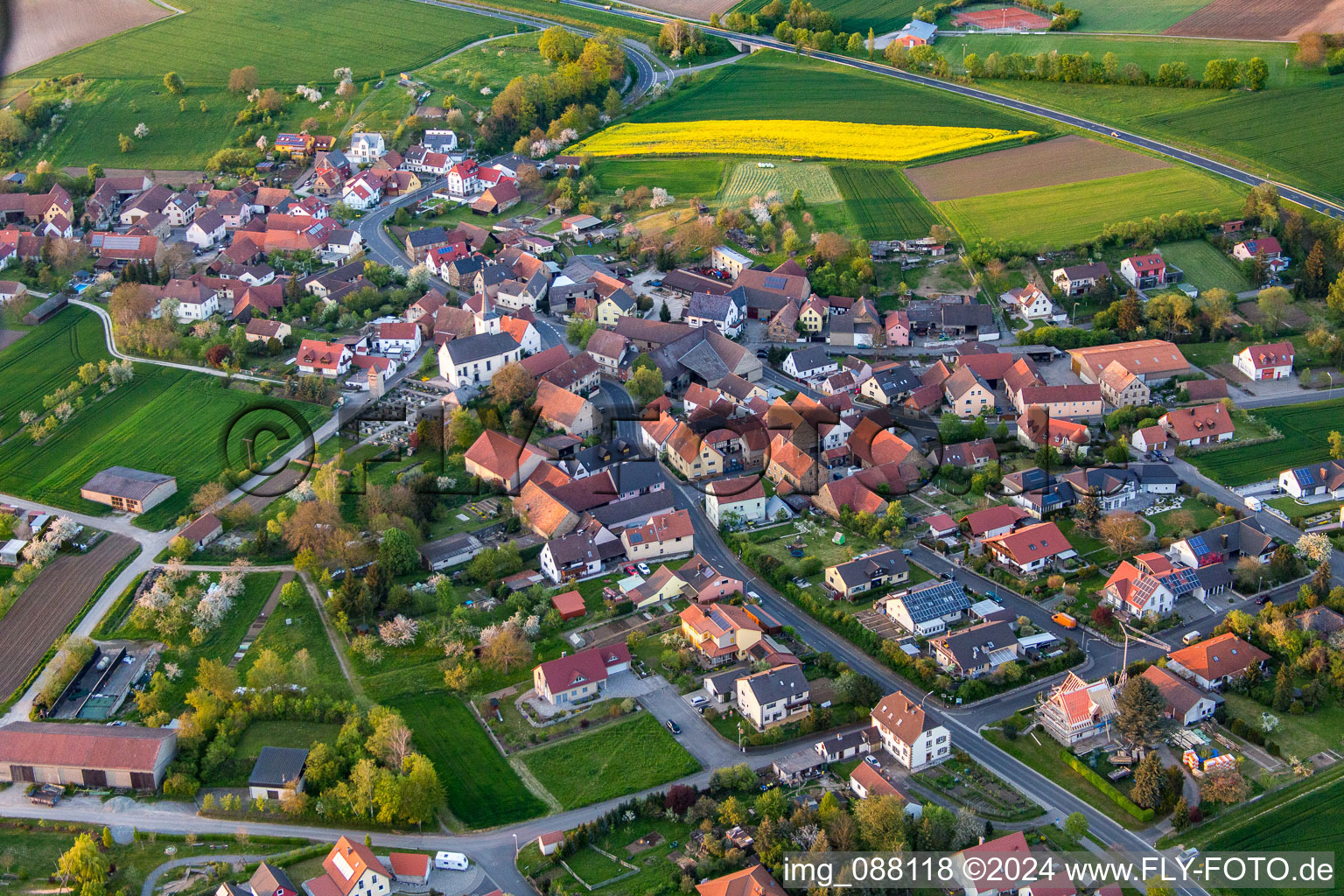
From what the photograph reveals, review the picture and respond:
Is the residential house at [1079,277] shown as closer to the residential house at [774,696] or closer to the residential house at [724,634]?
the residential house at [724,634]

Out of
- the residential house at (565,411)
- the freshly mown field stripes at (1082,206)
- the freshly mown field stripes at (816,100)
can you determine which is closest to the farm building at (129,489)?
the residential house at (565,411)

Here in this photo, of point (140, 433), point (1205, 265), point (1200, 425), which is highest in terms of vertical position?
point (1205, 265)

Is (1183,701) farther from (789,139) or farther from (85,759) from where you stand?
(789,139)

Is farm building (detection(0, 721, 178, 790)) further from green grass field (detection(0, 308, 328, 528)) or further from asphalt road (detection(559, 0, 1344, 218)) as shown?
asphalt road (detection(559, 0, 1344, 218))

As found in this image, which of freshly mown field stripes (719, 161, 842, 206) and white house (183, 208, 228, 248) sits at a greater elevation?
freshly mown field stripes (719, 161, 842, 206)

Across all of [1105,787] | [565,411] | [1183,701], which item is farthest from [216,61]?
[1105,787]

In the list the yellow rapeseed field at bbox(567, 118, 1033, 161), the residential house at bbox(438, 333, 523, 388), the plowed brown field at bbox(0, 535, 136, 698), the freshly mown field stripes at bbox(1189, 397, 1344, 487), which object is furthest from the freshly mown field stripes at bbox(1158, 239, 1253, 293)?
the plowed brown field at bbox(0, 535, 136, 698)

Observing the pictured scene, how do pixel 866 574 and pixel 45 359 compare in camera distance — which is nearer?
pixel 866 574
